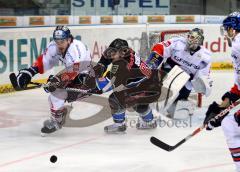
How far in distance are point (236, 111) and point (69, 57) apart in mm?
2294

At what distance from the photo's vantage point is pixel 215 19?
1140 centimetres

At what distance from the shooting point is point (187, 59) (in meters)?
6.76

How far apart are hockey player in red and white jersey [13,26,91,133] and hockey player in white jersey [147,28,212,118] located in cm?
95

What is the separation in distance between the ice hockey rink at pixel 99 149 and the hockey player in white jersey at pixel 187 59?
0.40 meters

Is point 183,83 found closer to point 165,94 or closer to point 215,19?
point 165,94

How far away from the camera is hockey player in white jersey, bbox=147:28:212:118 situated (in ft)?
21.5

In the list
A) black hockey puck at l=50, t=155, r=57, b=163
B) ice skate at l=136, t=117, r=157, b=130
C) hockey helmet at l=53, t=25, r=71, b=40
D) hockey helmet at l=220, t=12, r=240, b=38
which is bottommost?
black hockey puck at l=50, t=155, r=57, b=163

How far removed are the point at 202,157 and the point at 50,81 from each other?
1.81m

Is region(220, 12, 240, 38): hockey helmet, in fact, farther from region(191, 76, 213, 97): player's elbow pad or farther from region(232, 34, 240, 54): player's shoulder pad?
region(191, 76, 213, 97): player's elbow pad

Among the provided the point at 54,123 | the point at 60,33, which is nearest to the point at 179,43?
the point at 60,33

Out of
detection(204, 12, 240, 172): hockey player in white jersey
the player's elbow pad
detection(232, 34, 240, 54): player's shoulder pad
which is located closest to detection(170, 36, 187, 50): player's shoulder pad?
the player's elbow pad

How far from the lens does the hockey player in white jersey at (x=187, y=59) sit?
21.5 feet

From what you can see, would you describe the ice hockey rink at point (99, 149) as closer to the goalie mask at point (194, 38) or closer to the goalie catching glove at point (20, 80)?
the goalie catching glove at point (20, 80)

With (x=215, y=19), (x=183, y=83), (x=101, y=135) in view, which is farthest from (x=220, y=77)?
(x=101, y=135)
